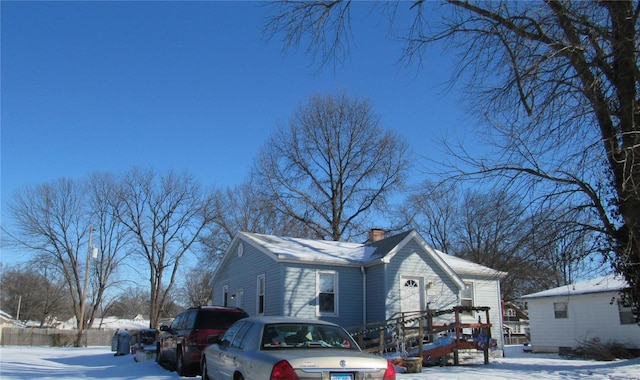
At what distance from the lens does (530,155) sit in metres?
11.3

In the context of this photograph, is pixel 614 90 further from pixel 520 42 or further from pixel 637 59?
pixel 520 42

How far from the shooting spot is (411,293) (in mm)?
19125

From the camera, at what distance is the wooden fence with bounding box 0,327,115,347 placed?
38.2m

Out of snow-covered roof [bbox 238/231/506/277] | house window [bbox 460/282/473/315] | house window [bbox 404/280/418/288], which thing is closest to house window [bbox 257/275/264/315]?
snow-covered roof [bbox 238/231/506/277]

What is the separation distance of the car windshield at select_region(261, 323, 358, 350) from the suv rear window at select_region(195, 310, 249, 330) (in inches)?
220

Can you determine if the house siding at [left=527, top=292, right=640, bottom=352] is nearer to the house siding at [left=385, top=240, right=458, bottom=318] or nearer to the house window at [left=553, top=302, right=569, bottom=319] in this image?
the house window at [left=553, top=302, right=569, bottom=319]

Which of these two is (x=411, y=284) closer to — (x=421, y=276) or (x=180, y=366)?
(x=421, y=276)

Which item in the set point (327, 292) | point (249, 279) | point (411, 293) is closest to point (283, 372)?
point (327, 292)

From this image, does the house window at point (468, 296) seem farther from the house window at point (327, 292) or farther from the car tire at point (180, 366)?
the car tire at point (180, 366)

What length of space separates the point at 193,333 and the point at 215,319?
2.34 feet

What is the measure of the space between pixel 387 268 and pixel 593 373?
769 centimetres

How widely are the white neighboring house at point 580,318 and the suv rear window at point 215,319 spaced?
47.9 feet

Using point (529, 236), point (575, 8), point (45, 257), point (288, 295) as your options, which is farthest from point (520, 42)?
point (45, 257)

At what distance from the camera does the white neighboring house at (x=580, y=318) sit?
877 inches
